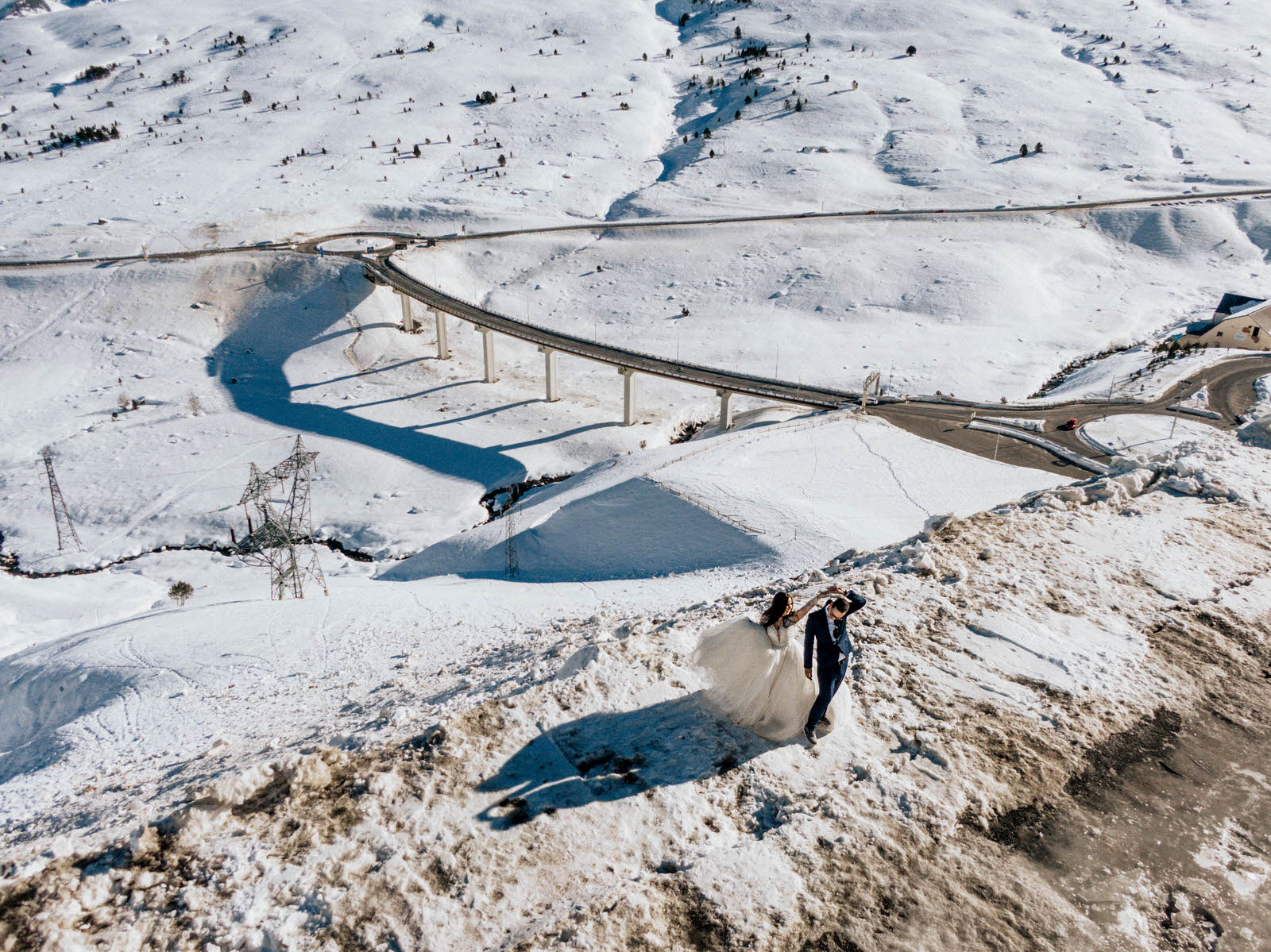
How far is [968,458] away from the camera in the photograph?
33375mm

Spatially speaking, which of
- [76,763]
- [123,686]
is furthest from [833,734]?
[123,686]

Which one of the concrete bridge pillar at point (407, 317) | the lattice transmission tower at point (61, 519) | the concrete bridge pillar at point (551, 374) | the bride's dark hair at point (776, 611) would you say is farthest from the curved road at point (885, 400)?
the bride's dark hair at point (776, 611)

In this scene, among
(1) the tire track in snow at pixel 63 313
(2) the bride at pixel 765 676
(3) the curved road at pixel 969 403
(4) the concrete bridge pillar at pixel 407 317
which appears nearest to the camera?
(2) the bride at pixel 765 676

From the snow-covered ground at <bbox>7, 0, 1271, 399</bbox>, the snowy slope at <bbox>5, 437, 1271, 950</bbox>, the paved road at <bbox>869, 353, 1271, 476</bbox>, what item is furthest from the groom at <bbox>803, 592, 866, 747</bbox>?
the snow-covered ground at <bbox>7, 0, 1271, 399</bbox>

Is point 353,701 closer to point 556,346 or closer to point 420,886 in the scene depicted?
point 420,886

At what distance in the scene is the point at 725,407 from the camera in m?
45.0

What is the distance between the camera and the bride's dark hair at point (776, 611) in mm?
7508

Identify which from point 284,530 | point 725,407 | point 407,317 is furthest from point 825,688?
point 407,317

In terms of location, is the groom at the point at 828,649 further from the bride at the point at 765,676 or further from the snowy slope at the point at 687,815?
the snowy slope at the point at 687,815

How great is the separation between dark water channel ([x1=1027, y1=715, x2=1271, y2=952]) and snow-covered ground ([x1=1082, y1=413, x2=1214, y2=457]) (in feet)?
96.4

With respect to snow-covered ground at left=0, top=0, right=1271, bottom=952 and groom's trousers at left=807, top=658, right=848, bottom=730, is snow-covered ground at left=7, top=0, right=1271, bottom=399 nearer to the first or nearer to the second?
snow-covered ground at left=0, top=0, right=1271, bottom=952

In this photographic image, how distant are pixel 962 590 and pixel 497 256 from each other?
209ft

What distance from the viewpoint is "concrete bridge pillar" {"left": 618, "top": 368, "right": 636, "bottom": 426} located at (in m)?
46.8

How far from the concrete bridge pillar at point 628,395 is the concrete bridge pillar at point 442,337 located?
15.7 metres
